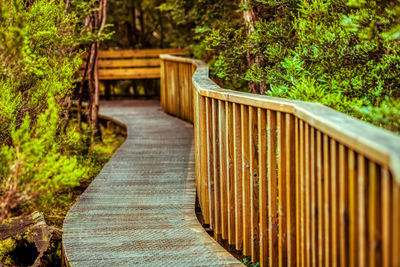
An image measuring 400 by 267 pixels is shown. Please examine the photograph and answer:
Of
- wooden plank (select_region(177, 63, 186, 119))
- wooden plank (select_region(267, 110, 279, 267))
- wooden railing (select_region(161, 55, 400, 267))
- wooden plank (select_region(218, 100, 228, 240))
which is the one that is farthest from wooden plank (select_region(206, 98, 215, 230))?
wooden plank (select_region(177, 63, 186, 119))

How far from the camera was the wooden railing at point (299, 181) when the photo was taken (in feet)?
6.01

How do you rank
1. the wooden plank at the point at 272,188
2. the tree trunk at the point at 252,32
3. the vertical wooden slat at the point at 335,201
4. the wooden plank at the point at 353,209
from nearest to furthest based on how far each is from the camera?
the wooden plank at the point at 353,209
the vertical wooden slat at the point at 335,201
the wooden plank at the point at 272,188
the tree trunk at the point at 252,32

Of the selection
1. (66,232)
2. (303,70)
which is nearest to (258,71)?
(303,70)

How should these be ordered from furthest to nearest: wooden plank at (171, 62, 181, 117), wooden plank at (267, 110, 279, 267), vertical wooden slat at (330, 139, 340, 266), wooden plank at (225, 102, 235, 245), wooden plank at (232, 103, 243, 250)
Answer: wooden plank at (171, 62, 181, 117)
wooden plank at (225, 102, 235, 245)
wooden plank at (232, 103, 243, 250)
wooden plank at (267, 110, 279, 267)
vertical wooden slat at (330, 139, 340, 266)

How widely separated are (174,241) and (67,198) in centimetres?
254

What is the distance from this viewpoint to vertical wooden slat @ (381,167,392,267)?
67.6 inches

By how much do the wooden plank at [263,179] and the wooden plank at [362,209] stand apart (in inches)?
46.7

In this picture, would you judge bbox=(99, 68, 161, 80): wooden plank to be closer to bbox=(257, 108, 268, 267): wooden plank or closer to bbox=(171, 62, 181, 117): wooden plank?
bbox=(171, 62, 181, 117): wooden plank

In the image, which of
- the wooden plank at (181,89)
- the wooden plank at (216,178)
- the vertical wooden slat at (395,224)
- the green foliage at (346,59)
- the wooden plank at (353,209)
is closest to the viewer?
the vertical wooden slat at (395,224)

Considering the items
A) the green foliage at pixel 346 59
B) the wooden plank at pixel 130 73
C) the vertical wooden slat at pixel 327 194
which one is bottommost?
the wooden plank at pixel 130 73

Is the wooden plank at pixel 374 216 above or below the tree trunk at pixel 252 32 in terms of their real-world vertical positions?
below

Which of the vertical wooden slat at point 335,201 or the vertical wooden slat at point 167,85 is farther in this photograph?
the vertical wooden slat at point 167,85

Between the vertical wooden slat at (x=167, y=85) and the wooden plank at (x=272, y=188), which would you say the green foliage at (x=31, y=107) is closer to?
the wooden plank at (x=272, y=188)

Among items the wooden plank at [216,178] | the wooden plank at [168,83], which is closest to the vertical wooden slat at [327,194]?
the wooden plank at [216,178]
